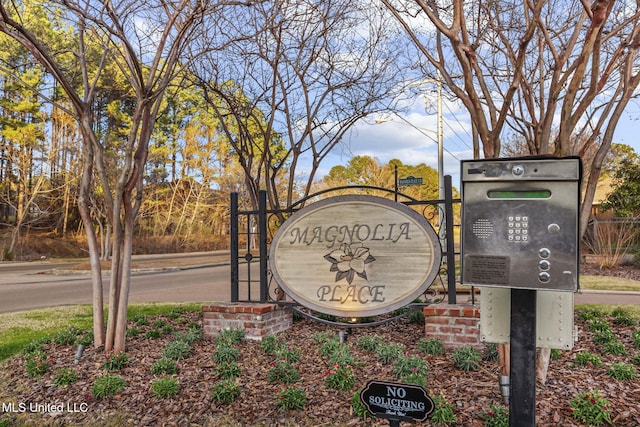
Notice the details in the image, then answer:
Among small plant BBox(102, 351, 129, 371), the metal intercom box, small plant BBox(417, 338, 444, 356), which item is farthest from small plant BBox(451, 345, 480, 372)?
small plant BBox(102, 351, 129, 371)

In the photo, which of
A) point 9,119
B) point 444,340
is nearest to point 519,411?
point 444,340

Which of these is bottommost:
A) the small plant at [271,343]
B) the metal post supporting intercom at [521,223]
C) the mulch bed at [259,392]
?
the mulch bed at [259,392]

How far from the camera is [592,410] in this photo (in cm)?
281

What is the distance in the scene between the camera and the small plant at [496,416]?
2.79 meters

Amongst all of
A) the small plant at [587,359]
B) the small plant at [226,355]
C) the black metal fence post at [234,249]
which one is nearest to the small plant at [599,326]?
the small plant at [587,359]

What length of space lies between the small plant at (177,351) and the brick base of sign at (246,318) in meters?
0.58

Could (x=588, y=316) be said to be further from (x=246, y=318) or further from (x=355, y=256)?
(x=246, y=318)

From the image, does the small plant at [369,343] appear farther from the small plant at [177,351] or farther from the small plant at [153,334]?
the small plant at [153,334]

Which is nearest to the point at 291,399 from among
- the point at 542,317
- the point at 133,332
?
the point at 542,317

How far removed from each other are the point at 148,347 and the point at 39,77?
69.4 ft

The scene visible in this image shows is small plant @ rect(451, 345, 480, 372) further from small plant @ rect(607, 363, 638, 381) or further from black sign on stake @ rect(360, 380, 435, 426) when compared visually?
black sign on stake @ rect(360, 380, 435, 426)

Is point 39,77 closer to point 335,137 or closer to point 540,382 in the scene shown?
point 335,137

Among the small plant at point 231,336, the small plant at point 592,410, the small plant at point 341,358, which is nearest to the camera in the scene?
the small plant at point 592,410

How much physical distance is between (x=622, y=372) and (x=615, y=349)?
667 mm
